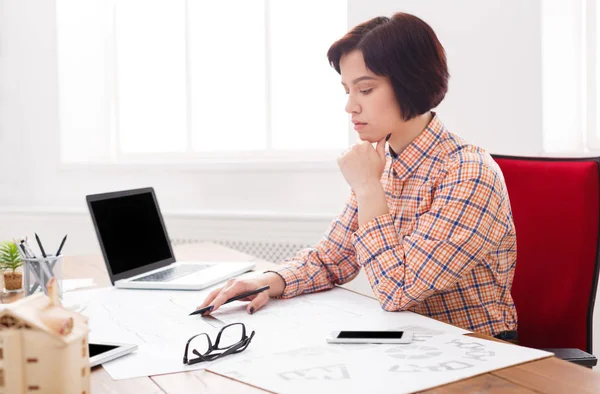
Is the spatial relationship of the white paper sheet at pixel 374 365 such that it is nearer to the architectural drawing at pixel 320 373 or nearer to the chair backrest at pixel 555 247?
the architectural drawing at pixel 320 373

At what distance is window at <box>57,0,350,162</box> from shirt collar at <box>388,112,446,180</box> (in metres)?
1.50

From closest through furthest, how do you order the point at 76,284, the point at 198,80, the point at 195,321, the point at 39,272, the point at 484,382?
the point at 484,382 → the point at 195,321 → the point at 39,272 → the point at 76,284 → the point at 198,80

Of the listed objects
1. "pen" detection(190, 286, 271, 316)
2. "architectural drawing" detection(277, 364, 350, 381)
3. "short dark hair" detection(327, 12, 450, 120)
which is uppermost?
"short dark hair" detection(327, 12, 450, 120)

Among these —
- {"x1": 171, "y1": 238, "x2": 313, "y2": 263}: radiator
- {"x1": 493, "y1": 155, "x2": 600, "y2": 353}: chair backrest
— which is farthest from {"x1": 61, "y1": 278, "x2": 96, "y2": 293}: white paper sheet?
{"x1": 171, "y1": 238, "x2": 313, "y2": 263}: radiator

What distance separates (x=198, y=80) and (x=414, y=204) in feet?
6.52

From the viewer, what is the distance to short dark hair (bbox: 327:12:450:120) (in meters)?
1.43

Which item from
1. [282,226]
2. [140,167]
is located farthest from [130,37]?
[282,226]

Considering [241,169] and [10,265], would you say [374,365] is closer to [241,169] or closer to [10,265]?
[10,265]

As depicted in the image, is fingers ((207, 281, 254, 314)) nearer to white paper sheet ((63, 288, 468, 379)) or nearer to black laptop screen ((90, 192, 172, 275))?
white paper sheet ((63, 288, 468, 379))

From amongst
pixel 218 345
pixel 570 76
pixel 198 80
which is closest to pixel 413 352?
pixel 218 345

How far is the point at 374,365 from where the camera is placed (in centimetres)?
95

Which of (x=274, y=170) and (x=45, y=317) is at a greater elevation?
(x=274, y=170)

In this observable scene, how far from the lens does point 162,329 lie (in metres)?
1.20

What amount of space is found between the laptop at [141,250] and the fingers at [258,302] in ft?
0.78
